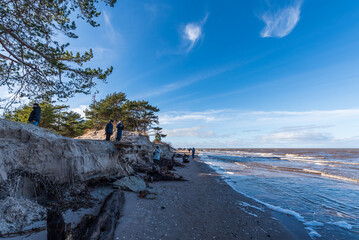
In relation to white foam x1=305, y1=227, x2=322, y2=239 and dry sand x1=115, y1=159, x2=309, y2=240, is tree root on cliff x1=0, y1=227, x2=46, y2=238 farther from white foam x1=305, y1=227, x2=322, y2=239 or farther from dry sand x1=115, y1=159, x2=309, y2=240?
white foam x1=305, y1=227, x2=322, y2=239

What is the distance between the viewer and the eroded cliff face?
4.59 m

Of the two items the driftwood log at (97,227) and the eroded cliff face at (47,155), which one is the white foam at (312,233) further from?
the eroded cliff face at (47,155)

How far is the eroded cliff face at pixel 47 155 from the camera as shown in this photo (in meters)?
4.59

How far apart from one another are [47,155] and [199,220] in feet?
19.9

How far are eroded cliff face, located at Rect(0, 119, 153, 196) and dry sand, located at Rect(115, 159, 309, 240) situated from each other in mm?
2434

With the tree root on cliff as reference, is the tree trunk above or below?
above

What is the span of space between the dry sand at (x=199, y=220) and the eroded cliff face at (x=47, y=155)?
7.98 ft

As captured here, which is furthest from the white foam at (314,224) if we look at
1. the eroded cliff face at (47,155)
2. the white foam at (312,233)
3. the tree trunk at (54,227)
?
the eroded cliff face at (47,155)

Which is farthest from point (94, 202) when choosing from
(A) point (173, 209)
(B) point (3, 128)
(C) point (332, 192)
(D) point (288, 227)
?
(C) point (332, 192)

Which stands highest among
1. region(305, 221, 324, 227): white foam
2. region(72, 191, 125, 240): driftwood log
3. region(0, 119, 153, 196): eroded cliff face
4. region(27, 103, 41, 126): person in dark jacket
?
region(27, 103, 41, 126): person in dark jacket

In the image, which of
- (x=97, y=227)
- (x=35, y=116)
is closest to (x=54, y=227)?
(x=97, y=227)

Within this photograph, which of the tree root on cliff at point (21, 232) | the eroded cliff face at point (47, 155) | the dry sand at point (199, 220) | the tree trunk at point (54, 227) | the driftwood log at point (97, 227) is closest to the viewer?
the tree trunk at point (54, 227)

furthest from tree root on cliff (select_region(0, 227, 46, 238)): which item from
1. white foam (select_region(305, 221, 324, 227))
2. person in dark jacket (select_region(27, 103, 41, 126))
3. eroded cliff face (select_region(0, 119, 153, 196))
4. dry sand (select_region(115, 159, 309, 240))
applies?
white foam (select_region(305, 221, 324, 227))

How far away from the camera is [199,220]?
5.17 m
